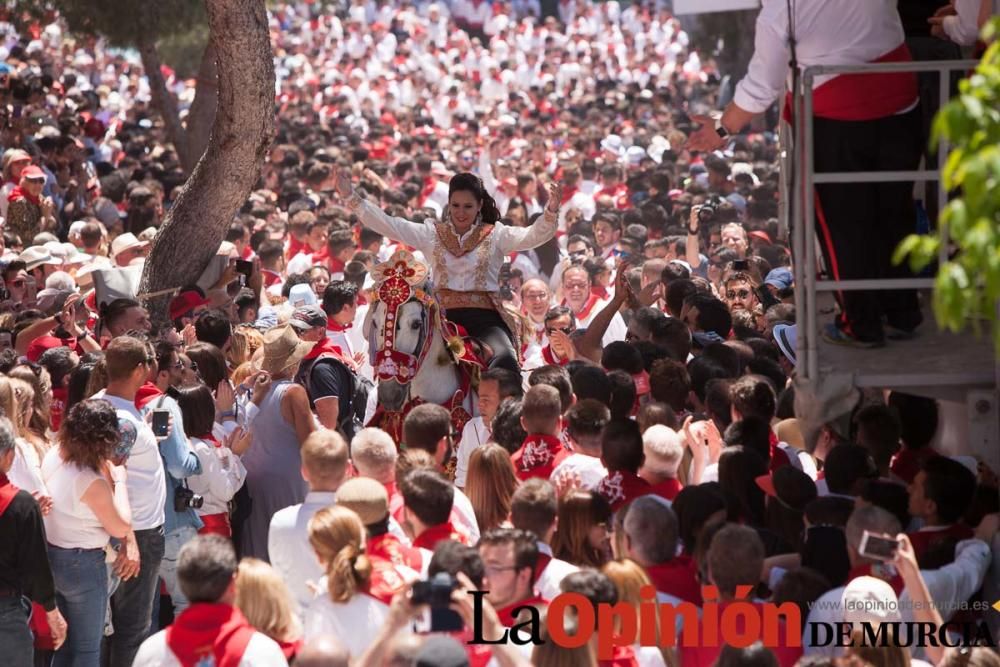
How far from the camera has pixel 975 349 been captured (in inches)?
287

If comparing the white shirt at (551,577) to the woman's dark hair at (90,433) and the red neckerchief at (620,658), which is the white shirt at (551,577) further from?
the woman's dark hair at (90,433)

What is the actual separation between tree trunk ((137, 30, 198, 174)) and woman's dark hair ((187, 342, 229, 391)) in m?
9.08

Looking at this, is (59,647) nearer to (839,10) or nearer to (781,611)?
(781,611)

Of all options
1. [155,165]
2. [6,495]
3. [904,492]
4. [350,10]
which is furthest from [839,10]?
[350,10]

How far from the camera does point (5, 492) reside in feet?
23.1

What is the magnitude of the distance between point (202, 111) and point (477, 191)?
885 centimetres

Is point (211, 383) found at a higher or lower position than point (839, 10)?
lower

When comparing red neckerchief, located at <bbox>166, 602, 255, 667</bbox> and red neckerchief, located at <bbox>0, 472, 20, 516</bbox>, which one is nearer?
red neckerchief, located at <bbox>166, 602, 255, 667</bbox>

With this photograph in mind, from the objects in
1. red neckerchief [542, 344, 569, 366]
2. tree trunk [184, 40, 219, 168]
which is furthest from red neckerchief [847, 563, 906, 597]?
tree trunk [184, 40, 219, 168]

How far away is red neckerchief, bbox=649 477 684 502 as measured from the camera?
24.6ft

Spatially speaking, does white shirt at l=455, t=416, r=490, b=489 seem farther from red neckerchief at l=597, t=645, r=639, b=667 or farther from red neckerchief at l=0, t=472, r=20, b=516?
red neckerchief at l=597, t=645, r=639, b=667

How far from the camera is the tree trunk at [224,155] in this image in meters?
12.0

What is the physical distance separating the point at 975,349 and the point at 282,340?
12.8ft

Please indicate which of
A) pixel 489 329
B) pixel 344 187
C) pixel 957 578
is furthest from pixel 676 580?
pixel 344 187
